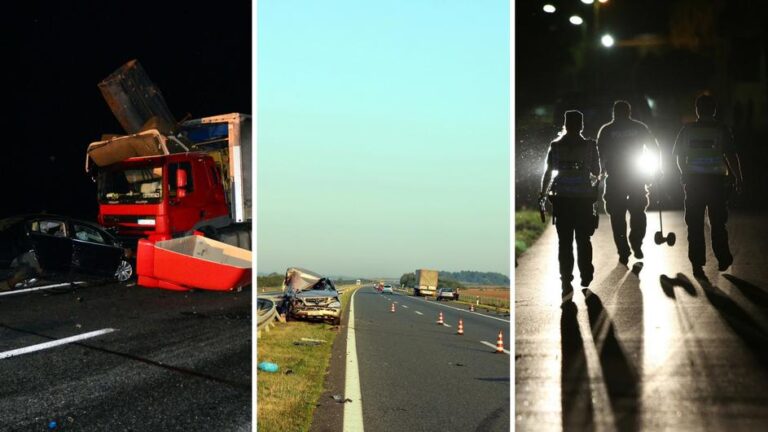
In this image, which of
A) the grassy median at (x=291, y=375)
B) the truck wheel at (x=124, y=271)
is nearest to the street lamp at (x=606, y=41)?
A: the grassy median at (x=291, y=375)

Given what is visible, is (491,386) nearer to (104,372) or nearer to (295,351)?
(295,351)

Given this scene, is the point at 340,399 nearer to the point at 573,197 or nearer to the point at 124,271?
the point at 573,197

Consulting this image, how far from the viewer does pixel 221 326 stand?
17.8 ft

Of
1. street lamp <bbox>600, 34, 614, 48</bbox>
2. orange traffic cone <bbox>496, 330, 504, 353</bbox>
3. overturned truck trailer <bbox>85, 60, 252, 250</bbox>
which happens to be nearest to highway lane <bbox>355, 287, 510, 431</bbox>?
orange traffic cone <bbox>496, 330, 504, 353</bbox>

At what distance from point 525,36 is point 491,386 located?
188 cm

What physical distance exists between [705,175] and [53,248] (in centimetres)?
578

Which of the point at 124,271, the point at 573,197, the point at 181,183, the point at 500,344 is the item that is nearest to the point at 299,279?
the point at 500,344

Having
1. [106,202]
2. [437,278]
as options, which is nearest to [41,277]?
[106,202]

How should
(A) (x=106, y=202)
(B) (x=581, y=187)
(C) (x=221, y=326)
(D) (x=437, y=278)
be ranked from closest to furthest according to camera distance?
(B) (x=581, y=187), (D) (x=437, y=278), (C) (x=221, y=326), (A) (x=106, y=202)

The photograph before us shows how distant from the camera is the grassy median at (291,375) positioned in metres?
4.06

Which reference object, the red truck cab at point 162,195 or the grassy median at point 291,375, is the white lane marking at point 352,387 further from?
the red truck cab at point 162,195

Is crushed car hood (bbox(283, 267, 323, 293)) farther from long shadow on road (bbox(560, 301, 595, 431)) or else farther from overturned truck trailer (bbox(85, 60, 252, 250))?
overturned truck trailer (bbox(85, 60, 252, 250))

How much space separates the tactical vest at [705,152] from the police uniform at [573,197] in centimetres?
53

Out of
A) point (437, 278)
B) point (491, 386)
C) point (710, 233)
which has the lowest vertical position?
point (491, 386)
